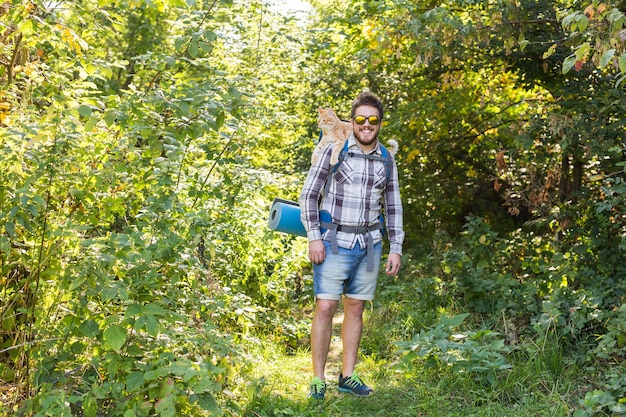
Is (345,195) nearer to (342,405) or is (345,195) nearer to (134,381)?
(342,405)

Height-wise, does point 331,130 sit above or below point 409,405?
above

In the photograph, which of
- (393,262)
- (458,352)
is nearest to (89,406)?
(393,262)

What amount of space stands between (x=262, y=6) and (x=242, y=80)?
16.8 ft

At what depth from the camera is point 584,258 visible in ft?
20.1

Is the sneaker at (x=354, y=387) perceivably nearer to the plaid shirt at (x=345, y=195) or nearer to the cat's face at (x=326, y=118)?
the plaid shirt at (x=345, y=195)

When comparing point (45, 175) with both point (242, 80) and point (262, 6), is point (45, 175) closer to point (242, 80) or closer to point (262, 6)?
point (242, 80)

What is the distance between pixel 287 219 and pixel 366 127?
76cm

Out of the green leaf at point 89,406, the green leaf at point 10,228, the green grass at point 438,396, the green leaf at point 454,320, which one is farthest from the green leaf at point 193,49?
the green leaf at point 454,320

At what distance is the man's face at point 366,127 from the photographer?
4836mm

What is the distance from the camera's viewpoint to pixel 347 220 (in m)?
4.84

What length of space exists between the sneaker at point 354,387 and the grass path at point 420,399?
4cm

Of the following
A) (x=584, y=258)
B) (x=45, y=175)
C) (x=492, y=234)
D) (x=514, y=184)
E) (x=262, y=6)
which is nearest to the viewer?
(x=45, y=175)

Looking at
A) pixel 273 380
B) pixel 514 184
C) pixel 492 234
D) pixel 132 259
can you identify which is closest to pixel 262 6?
pixel 514 184

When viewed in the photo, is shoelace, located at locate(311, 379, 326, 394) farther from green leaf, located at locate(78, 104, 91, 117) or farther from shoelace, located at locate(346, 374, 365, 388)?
green leaf, located at locate(78, 104, 91, 117)
